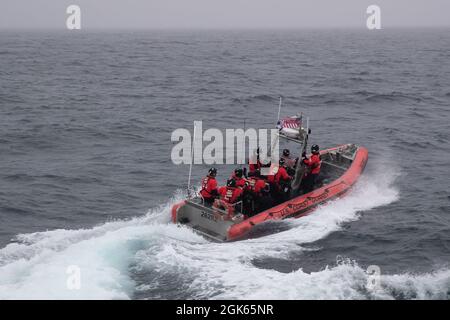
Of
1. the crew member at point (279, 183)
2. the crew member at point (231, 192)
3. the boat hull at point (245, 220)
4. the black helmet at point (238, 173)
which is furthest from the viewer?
the crew member at point (279, 183)

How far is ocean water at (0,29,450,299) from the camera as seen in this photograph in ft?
40.4

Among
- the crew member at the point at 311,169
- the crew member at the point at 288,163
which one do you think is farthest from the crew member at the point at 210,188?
the crew member at the point at 311,169

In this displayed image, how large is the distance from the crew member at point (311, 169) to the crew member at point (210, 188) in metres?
3.33

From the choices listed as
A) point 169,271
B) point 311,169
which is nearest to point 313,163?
point 311,169

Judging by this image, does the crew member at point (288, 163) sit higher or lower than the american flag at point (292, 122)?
lower

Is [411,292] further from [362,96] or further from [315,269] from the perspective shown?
[362,96]

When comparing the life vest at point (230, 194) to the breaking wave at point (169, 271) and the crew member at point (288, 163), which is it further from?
the crew member at point (288, 163)

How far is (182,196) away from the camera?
63.5 feet

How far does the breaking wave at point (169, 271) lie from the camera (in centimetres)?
1170

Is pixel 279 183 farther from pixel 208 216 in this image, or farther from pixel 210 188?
pixel 208 216
